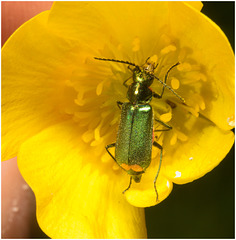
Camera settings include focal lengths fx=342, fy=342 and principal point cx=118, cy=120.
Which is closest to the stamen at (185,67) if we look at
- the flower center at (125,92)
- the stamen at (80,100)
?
the flower center at (125,92)

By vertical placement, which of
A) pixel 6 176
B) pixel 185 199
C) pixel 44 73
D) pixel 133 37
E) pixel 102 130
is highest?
pixel 133 37

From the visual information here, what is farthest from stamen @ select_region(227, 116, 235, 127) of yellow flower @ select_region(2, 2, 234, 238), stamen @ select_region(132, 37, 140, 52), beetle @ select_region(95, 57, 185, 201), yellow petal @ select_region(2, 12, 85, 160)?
yellow petal @ select_region(2, 12, 85, 160)

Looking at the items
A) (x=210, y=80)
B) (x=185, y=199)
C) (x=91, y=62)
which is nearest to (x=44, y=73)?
(x=91, y=62)

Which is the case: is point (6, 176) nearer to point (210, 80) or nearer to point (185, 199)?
point (185, 199)

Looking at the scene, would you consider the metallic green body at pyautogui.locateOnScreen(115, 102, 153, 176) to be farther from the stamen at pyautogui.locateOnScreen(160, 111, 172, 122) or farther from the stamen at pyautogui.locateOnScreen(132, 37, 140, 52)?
the stamen at pyautogui.locateOnScreen(132, 37, 140, 52)

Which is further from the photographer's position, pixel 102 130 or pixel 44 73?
pixel 102 130

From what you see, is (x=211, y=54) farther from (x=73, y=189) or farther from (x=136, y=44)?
(x=73, y=189)

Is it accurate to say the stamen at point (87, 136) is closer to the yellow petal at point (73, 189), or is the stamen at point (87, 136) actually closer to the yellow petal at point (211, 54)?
the yellow petal at point (73, 189)

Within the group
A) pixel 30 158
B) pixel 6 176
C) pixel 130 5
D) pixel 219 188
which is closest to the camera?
pixel 130 5
